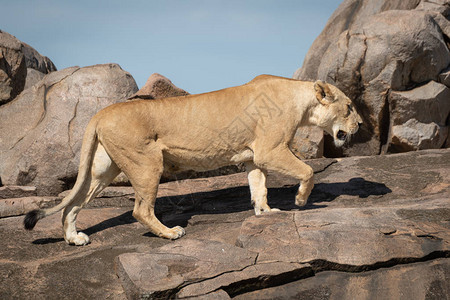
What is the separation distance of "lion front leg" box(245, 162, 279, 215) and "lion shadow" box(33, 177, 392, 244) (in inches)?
24.1

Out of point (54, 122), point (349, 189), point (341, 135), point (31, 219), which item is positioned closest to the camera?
point (31, 219)

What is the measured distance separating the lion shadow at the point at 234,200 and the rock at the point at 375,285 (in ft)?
7.02

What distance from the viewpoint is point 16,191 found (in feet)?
24.9

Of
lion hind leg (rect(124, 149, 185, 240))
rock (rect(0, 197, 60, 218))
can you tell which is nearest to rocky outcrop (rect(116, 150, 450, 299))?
lion hind leg (rect(124, 149, 185, 240))

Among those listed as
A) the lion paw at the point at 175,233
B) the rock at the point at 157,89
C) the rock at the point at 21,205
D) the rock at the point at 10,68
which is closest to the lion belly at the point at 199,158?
the lion paw at the point at 175,233

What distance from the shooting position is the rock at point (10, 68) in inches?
371

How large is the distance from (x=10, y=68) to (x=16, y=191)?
340 centimetres

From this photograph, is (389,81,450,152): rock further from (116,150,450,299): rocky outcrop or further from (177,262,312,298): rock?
(177,262,312,298): rock

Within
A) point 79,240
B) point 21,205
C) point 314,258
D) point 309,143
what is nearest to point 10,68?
point 21,205

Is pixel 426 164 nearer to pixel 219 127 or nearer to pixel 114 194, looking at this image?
pixel 219 127

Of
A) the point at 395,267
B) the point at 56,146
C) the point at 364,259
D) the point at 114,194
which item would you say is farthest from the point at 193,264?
the point at 56,146

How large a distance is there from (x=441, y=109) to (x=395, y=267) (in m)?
6.83

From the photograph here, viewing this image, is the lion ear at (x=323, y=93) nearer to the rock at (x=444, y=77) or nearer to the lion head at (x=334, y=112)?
the lion head at (x=334, y=112)

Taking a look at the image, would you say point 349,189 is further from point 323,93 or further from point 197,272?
point 197,272
